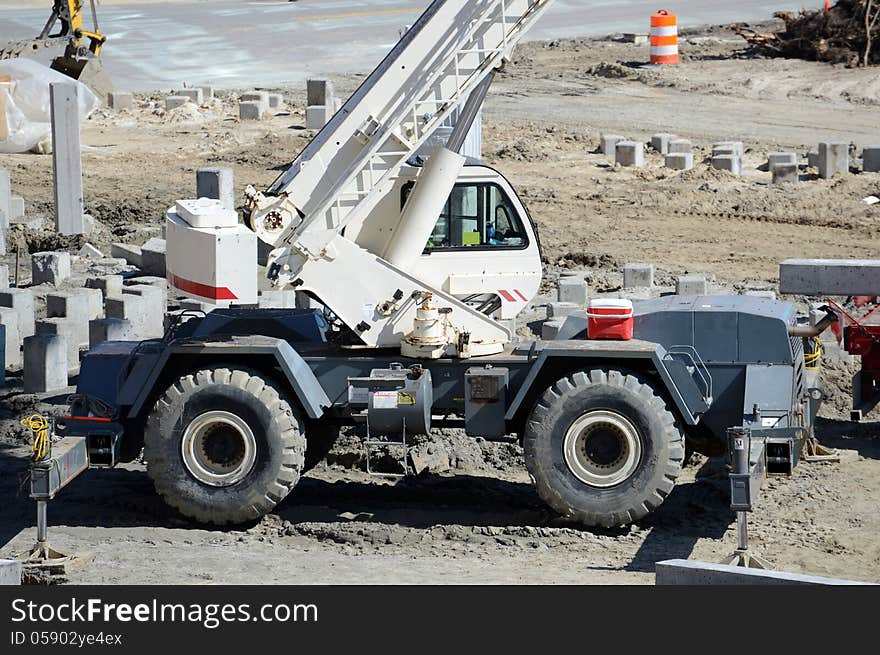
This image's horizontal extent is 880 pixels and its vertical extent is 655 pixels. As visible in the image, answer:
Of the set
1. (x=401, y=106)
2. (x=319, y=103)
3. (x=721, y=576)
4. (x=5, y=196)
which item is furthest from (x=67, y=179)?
(x=721, y=576)

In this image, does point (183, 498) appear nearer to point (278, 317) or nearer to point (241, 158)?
point (278, 317)

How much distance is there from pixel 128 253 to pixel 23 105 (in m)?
7.66

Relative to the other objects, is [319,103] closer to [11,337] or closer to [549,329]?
[11,337]

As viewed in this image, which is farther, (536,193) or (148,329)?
(536,193)

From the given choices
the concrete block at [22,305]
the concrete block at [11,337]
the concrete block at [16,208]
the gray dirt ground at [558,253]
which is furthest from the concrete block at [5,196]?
the concrete block at [11,337]

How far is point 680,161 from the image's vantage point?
24.6 metres

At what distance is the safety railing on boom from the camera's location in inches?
438

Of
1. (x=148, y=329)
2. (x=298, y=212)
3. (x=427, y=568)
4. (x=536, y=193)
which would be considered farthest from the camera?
(x=536, y=193)

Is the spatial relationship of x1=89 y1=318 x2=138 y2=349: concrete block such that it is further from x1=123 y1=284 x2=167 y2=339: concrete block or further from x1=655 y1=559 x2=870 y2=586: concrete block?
x1=655 y1=559 x2=870 y2=586: concrete block

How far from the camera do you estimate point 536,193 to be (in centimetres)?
2355

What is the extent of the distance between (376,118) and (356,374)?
1808 millimetres

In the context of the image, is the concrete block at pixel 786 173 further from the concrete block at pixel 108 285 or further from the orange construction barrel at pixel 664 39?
the concrete block at pixel 108 285

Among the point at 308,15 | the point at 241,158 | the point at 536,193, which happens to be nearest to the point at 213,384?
the point at 536,193

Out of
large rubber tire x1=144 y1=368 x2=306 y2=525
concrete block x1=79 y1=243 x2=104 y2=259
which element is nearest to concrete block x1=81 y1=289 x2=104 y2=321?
concrete block x1=79 y1=243 x2=104 y2=259
